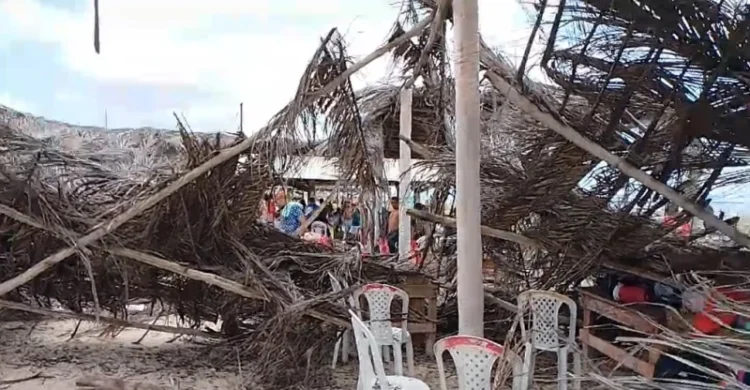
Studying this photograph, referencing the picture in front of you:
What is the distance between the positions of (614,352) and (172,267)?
10.6 ft

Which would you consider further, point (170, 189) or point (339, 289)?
point (339, 289)

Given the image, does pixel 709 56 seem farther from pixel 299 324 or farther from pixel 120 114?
pixel 120 114

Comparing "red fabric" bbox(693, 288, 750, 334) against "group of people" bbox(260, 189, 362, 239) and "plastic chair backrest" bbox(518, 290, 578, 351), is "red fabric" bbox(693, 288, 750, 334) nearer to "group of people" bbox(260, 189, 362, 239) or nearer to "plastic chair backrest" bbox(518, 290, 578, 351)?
"plastic chair backrest" bbox(518, 290, 578, 351)

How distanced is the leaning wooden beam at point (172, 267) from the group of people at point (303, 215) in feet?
2.37

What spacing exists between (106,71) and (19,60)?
120 centimetres

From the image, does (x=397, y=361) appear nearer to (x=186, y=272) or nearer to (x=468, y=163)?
(x=468, y=163)

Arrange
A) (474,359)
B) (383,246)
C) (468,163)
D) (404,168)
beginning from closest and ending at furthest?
1. (474,359)
2. (468,163)
3. (404,168)
4. (383,246)

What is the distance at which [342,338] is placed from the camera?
221 inches

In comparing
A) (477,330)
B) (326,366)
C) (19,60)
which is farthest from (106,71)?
(477,330)

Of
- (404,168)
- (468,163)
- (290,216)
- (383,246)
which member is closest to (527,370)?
(468,163)

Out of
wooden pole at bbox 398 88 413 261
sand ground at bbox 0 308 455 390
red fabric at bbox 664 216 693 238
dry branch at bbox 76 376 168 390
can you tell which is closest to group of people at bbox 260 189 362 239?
wooden pole at bbox 398 88 413 261

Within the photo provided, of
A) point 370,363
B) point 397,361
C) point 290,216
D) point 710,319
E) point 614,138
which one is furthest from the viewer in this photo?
point 290,216

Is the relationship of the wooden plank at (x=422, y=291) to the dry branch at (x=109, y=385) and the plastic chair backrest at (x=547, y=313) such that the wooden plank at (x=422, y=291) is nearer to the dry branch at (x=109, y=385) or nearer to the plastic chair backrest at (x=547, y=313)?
the plastic chair backrest at (x=547, y=313)

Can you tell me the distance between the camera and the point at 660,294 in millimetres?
4543
